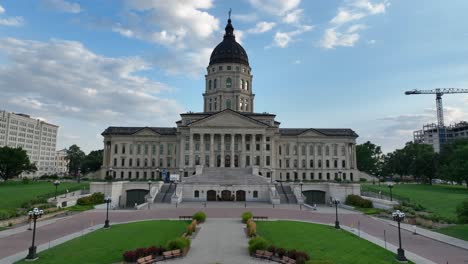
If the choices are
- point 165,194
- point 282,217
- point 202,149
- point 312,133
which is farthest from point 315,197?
point 312,133

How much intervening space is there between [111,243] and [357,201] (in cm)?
3956

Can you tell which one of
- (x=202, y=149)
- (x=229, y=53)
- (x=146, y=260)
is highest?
(x=229, y=53)

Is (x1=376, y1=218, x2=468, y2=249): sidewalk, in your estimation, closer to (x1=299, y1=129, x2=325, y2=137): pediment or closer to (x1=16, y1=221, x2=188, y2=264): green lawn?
(x1=16, y1=221, x2=188, y2=264): green lawn

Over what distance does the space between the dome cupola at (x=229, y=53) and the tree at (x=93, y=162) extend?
54.2 meters

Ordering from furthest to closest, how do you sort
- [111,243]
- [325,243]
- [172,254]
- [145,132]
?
[145,132] < [325,243] < [111,243] < [172,254]

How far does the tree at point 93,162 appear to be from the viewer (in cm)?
11212

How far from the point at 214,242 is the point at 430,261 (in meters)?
13.8

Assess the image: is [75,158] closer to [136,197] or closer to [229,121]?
[136,197]

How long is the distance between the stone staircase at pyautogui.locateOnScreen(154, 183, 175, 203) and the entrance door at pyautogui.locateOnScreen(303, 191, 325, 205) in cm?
2491

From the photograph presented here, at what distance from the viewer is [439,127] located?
19612 cm

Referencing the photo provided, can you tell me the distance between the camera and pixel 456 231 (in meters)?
28.2

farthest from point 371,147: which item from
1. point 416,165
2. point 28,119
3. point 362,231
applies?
point 28,119

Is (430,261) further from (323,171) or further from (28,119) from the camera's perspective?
(28,119)

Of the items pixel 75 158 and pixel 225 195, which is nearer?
pixel 225 195
